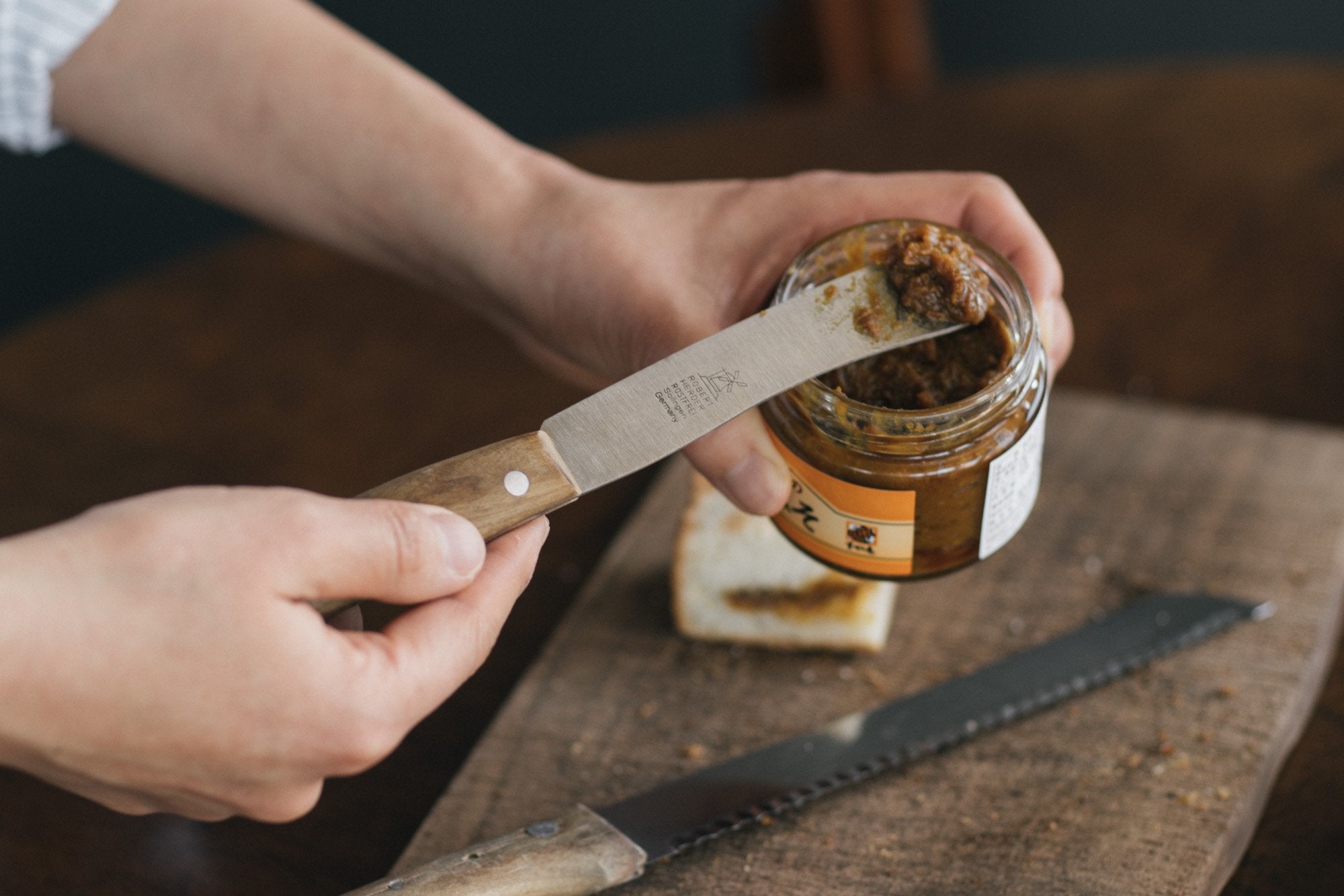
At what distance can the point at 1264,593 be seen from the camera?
178 centimetres

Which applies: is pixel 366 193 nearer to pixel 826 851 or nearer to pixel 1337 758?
pixel 826 851

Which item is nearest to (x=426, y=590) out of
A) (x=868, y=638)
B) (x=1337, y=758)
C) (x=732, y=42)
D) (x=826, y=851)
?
(x=826, y=851)

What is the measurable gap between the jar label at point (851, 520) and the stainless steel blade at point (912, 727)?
0.33 metres

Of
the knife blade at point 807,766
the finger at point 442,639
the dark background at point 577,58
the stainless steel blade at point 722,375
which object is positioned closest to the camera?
the finger at point 442,639

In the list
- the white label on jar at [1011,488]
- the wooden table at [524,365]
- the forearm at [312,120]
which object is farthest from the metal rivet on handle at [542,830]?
the forearm at [312,120]

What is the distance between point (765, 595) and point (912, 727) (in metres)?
0.29

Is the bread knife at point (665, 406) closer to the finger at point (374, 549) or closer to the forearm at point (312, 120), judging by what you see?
the finger at point (374, 549)

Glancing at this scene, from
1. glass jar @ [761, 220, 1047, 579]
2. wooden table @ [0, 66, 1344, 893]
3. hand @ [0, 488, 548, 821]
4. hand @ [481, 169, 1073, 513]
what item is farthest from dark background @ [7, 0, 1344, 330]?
hand @ [0, 488, 548, 821]

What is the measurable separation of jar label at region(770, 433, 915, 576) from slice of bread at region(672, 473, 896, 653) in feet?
1.17

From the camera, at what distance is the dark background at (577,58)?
3.92 meters

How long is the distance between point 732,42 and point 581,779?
376 centimetres

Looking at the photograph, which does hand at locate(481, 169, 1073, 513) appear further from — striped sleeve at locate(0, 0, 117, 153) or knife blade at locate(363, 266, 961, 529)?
striped sleeve at locate(0, 0, 117, 153)

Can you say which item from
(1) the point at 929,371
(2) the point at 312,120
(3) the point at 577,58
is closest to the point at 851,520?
(1) the point at 929,371

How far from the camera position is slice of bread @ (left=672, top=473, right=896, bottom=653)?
5.59 ft
